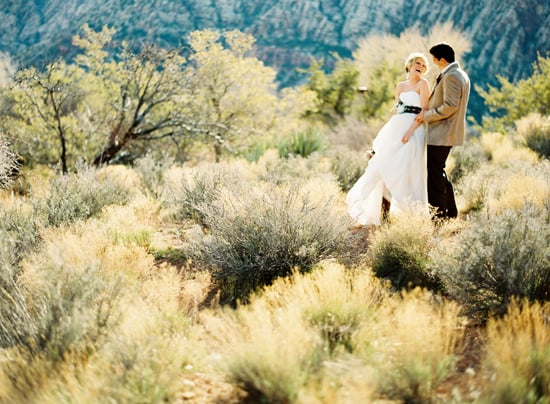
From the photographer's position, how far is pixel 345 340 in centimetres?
282

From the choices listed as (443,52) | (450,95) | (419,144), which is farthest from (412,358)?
(443,52)

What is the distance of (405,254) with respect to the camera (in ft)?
13.9

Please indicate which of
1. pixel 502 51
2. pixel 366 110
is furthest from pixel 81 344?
pixel 502 51

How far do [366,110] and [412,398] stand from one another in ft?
98.3

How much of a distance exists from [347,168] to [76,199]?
536cm

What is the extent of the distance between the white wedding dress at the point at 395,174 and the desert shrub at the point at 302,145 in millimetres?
6809

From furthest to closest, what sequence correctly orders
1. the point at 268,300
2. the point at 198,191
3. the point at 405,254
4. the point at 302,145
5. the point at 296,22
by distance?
the point at 296,22 < the point at 302,145 < the point at 198,191 < the point at 405,254 < the point at 268,300

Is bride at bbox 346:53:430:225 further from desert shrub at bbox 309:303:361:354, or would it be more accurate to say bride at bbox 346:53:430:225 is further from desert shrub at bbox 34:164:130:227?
desert shrub at bbox 34:164:130:227

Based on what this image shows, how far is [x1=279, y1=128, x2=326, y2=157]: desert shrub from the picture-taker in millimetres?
13008

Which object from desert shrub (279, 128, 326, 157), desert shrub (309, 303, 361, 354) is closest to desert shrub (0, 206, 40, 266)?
desert shrub (309, 303, 361, 354)

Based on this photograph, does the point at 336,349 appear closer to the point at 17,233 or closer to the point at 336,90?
the point at 17,233

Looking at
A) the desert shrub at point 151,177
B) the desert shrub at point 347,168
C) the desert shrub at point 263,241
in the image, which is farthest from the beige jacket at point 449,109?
the desert shrub at point 151,177

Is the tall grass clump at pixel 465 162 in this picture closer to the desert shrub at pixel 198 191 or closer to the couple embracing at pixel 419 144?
the couple embracing at pixel 419 144

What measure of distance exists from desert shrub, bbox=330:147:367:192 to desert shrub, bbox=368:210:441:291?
4.52 metres
